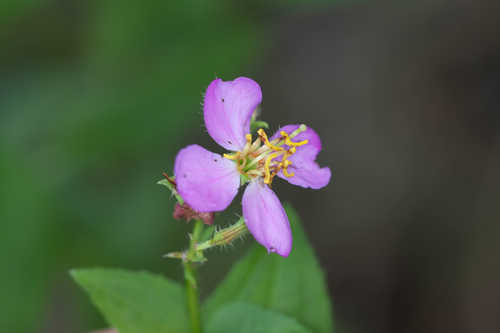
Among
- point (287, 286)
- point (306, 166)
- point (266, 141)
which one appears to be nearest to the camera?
point (266, 141)

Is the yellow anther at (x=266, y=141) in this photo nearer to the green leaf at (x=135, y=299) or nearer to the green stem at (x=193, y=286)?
the green stem at (x=193, y=286)

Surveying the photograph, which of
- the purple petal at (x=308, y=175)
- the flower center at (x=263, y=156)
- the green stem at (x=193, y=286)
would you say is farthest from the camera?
the purple petal at (x=308, y=175)

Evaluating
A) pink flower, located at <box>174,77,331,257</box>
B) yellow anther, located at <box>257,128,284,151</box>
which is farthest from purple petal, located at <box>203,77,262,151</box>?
yellow anther, located at <box>257,128,284,151</box>

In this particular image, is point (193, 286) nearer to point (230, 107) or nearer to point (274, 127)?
point (230, 107)

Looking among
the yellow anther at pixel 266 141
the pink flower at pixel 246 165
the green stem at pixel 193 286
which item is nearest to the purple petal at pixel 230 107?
the pink flower at pixel 246 165

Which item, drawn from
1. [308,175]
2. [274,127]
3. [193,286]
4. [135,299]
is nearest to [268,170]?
[308,175]

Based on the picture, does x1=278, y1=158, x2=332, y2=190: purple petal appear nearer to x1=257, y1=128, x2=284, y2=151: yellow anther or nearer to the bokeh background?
x1=257, y1=128, x2=284, y2=151: yellow anther

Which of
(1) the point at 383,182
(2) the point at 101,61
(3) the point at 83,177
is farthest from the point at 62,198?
(1) the point at 383,182
